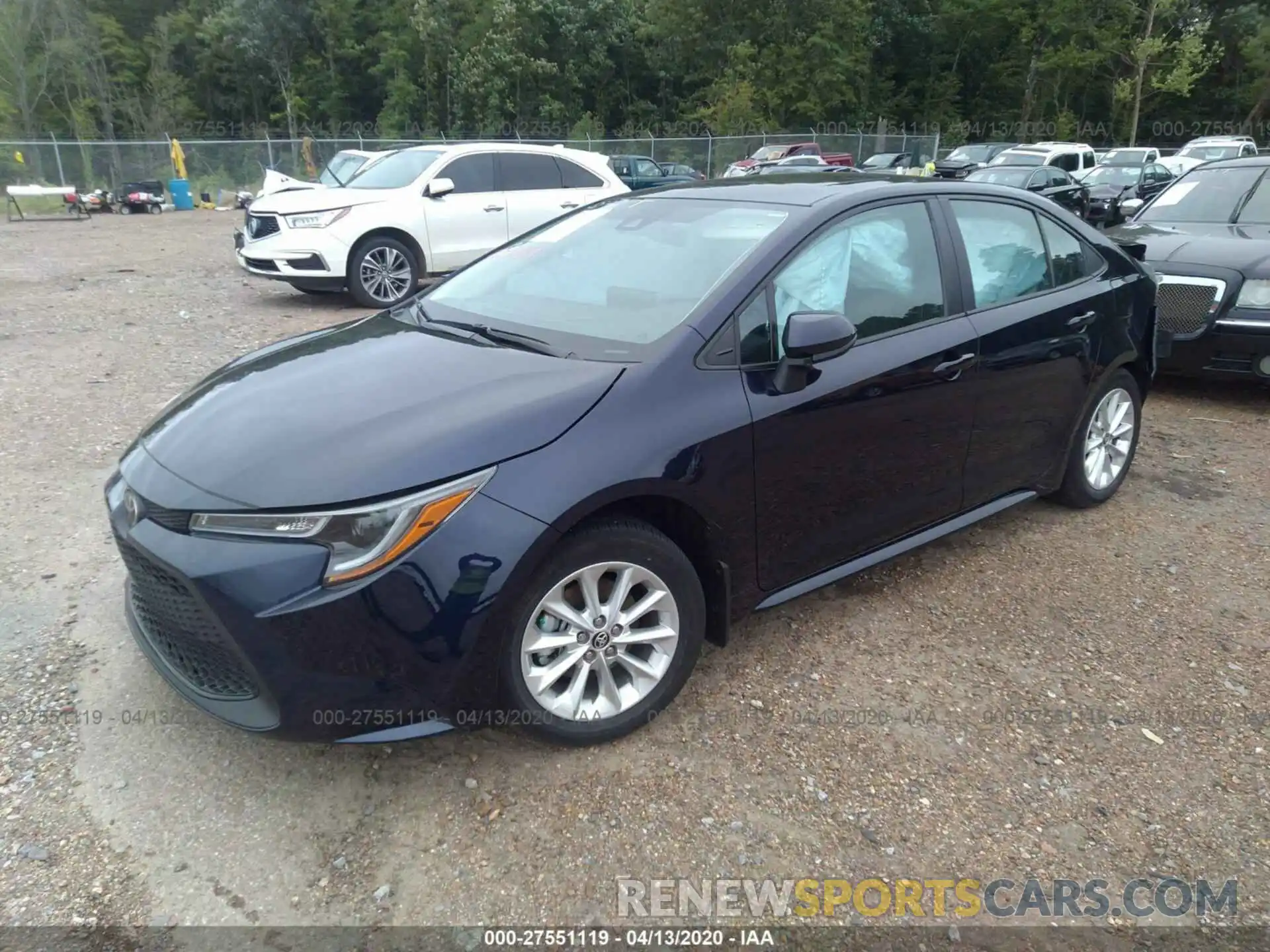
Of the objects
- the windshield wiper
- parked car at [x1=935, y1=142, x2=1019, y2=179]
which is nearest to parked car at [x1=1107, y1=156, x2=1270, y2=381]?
the windshield wiper

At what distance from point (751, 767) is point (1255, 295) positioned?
5.45 meters

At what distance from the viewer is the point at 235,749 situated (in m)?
2.69

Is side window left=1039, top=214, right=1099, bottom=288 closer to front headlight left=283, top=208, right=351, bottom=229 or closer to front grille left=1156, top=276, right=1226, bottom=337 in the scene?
front grille left=1156, top=276, right=1226, bottom=337

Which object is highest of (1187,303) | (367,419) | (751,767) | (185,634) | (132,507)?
(367,419)

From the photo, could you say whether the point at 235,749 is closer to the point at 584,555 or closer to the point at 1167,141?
the point at 584,555

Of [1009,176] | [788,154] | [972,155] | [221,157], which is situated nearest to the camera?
[1009,176]

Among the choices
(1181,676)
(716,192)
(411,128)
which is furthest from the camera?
(411,128)

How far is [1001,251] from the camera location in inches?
149

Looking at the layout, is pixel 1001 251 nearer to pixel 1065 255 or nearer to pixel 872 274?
pixel 1065 255

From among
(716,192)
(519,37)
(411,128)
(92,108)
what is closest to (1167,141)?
(519,37)

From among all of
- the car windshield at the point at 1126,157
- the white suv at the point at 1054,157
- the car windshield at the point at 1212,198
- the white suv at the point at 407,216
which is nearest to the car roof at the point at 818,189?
the car windshield at the point at 1212,198

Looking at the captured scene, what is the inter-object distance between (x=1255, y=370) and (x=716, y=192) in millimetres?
4600

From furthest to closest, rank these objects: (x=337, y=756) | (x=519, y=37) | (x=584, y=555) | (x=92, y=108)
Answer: (x=92, y=108) → (x=519, y=37) → (x=337, y=756) → (x=584, y=555)

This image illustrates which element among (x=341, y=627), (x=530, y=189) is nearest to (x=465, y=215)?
(x=530, y=189)
